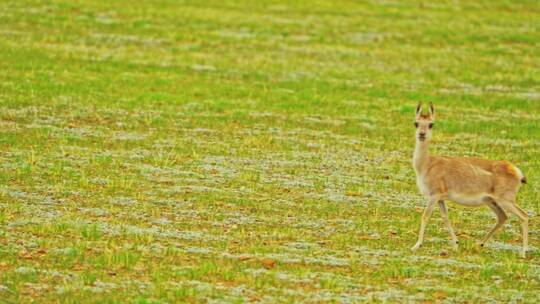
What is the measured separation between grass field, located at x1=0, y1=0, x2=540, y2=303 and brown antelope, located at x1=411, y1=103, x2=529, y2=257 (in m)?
0.69

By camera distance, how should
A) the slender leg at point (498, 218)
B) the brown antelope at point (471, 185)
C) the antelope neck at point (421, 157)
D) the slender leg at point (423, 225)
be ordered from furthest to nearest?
the antelope neck at point (421, 157) → the slender leg at point (498, 218) → the brown antelope at point (471, 185) → the slender leg at point (423, 225)

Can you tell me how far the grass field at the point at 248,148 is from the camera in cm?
1867

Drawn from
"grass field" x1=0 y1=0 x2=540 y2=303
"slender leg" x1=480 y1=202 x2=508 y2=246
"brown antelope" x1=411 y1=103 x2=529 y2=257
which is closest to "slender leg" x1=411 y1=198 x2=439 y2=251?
"brown antelope" x1=411 y1=103 x2=529 y2=257

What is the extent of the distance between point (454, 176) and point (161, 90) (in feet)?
79.4

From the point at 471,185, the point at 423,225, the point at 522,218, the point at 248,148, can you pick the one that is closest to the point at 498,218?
the point at 522,218

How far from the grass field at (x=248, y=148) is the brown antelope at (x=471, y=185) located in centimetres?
69

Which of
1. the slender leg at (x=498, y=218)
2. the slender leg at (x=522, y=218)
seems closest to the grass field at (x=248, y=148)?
the slender leg at (x=498, y=218)

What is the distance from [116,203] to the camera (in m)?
24.3

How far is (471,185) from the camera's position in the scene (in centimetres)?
2136

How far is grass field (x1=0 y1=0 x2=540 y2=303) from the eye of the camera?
18.7m

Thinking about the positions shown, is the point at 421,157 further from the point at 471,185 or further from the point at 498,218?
the point at 498,218

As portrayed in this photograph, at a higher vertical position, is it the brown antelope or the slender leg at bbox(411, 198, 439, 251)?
the brown antelope

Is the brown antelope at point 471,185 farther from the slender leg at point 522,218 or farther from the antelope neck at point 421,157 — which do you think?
the antelope neck at point 421,157

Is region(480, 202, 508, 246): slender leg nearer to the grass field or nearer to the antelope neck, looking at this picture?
the grass field
